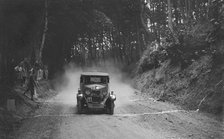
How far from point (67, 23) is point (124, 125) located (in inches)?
960

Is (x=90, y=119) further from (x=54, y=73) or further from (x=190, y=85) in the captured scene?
(x=54, y=73)

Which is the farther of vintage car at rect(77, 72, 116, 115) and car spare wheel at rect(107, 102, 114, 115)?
vintage car at rect(77, 72, 116, 115)

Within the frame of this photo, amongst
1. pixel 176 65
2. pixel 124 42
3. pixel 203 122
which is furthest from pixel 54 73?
pixel 203 122

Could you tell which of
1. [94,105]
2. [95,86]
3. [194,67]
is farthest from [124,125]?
[194,67]

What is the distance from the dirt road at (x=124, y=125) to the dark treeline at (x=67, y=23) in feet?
20.5

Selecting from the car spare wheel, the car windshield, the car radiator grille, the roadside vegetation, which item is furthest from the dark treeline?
the car spare wheel

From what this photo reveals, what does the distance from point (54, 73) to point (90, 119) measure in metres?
29.5

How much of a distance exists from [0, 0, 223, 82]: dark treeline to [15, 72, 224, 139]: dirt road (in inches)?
247

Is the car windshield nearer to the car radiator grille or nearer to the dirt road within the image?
the car radiator grille

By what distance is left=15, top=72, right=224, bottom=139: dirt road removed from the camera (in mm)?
13243

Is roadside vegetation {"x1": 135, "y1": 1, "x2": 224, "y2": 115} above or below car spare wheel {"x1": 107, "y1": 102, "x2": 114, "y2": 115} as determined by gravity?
above

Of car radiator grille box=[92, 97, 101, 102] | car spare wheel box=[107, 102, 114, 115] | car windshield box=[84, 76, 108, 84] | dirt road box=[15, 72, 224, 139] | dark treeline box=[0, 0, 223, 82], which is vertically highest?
dark treeline box=[0, 0, 223, 82]

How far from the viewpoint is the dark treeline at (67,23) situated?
21953 millimetres

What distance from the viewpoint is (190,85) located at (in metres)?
22.6
